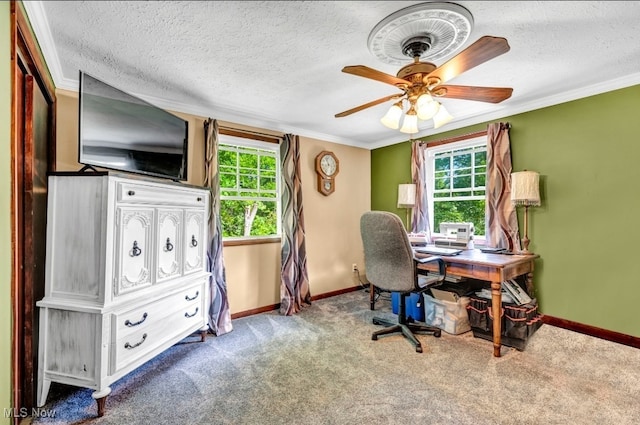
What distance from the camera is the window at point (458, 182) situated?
3270 millimetres

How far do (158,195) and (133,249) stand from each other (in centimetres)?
40

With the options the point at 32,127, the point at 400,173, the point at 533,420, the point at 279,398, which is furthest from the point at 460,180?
the point at 32,127

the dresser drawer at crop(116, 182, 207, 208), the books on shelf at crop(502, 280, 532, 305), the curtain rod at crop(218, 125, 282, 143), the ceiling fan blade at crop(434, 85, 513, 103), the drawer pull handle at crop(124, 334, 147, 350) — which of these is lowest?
the drawer pull handle at crop(124, 334, 147, 350)

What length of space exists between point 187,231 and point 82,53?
1.36m

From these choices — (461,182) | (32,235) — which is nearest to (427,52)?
(461,182)

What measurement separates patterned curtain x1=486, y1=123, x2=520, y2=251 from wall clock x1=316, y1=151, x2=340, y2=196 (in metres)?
1.81

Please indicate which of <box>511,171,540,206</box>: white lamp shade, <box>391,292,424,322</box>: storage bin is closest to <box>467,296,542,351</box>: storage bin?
<box>391,292,424,322</box>: storage bin

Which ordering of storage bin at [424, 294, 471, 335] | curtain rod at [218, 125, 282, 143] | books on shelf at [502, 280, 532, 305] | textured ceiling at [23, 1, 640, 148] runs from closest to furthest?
textured ceiling at [23, 1, 640, 148]
books on shelf at [502, 280, 532, 305]
storage bin at [424, 294, 471, 335]
curtain rod at [218, 125, 282, 143]

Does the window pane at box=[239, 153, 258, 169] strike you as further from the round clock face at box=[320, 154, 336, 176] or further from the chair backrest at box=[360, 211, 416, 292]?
the chair backrest at box=[360, 211, 416, 292]

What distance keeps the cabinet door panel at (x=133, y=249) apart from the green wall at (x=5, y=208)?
0.47 m

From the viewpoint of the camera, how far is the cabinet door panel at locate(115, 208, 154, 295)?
5.76 feet

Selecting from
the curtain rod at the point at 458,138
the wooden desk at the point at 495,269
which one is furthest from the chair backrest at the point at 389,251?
the curtain rod at the point at 458,138

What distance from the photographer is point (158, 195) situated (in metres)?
2.01

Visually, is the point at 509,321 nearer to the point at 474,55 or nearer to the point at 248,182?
the point at 474,55
